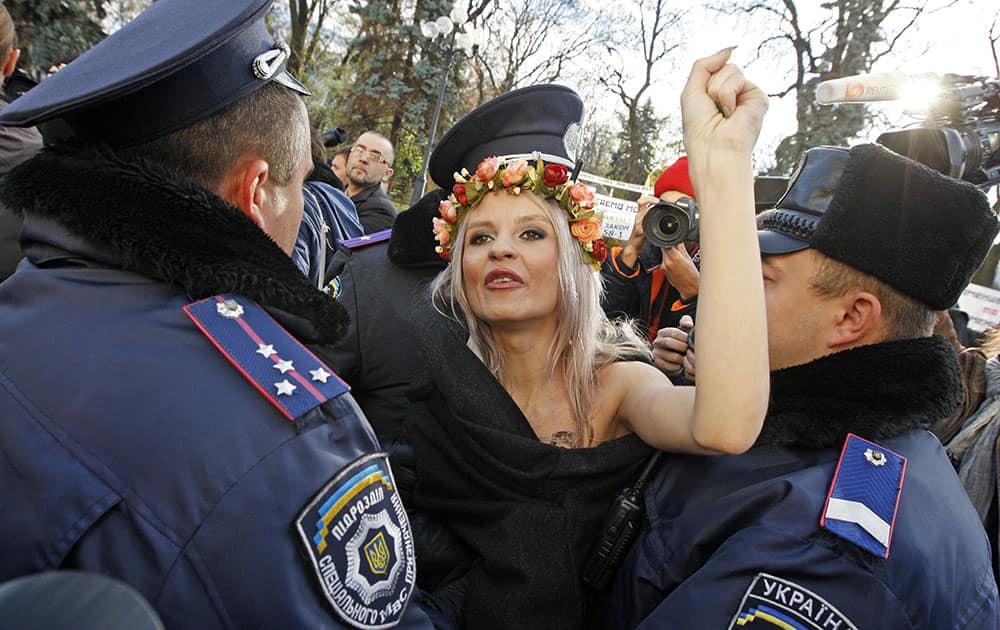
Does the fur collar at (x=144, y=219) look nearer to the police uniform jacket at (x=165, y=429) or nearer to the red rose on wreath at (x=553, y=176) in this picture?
the police uniform jacket at (x=165, y=429)

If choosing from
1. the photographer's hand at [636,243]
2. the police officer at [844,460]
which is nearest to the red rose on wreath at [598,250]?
the police officer at [844,460]

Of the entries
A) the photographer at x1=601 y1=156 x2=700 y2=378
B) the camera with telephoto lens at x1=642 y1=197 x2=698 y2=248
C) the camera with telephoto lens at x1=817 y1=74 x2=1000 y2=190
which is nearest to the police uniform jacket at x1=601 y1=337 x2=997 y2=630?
the camera with telephoto lens at x1=642 y1=197 x2=698 y2=248

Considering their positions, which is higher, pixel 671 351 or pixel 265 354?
pixel 265 354

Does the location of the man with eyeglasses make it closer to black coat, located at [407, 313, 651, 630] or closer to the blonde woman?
the blonde woman

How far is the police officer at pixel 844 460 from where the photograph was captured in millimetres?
1162

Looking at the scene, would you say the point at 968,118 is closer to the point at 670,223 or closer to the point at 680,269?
the point at 680,269

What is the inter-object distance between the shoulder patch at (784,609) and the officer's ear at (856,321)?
0.67m

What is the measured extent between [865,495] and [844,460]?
0.32ft

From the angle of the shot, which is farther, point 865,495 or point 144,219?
point 865,495

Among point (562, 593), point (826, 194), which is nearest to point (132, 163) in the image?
point (562, 593)

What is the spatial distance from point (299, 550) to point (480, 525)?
86 cm

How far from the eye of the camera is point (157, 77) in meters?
1.01

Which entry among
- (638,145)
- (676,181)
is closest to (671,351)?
(676,181)

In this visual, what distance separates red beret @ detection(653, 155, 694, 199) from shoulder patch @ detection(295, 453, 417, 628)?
11.4 feet
